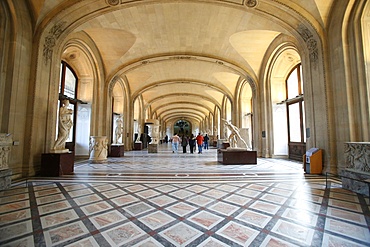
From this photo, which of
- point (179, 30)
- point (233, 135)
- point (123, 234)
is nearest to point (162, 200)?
point (123, 234)

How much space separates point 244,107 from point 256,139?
4.50 meters

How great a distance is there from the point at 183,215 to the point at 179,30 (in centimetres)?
774

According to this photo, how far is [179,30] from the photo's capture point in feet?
26.7

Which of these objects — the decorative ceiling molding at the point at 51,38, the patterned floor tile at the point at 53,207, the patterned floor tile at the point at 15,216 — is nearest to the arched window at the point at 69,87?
the decorative ceiling molding at the point at 51,38

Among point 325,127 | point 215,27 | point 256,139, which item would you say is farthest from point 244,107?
point 325,127

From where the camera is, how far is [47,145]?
220 inches

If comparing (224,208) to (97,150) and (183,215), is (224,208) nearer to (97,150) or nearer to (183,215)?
(183,215)

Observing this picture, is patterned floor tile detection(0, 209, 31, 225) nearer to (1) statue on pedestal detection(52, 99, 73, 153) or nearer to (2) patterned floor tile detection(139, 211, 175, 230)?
(2) patterned floor tile detection(139, 211, 175, 230)

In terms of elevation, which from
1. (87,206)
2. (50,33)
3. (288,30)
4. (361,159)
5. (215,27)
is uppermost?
(215,27)

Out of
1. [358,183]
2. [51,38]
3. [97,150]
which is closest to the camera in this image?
[358,183]

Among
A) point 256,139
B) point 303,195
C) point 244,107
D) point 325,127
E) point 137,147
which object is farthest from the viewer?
point 137,147

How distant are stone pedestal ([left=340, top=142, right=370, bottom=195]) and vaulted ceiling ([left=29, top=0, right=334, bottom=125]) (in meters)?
3.94

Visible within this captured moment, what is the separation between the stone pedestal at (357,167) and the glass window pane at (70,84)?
10.5 meters

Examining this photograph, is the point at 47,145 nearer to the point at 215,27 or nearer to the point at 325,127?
the point at 215,27
